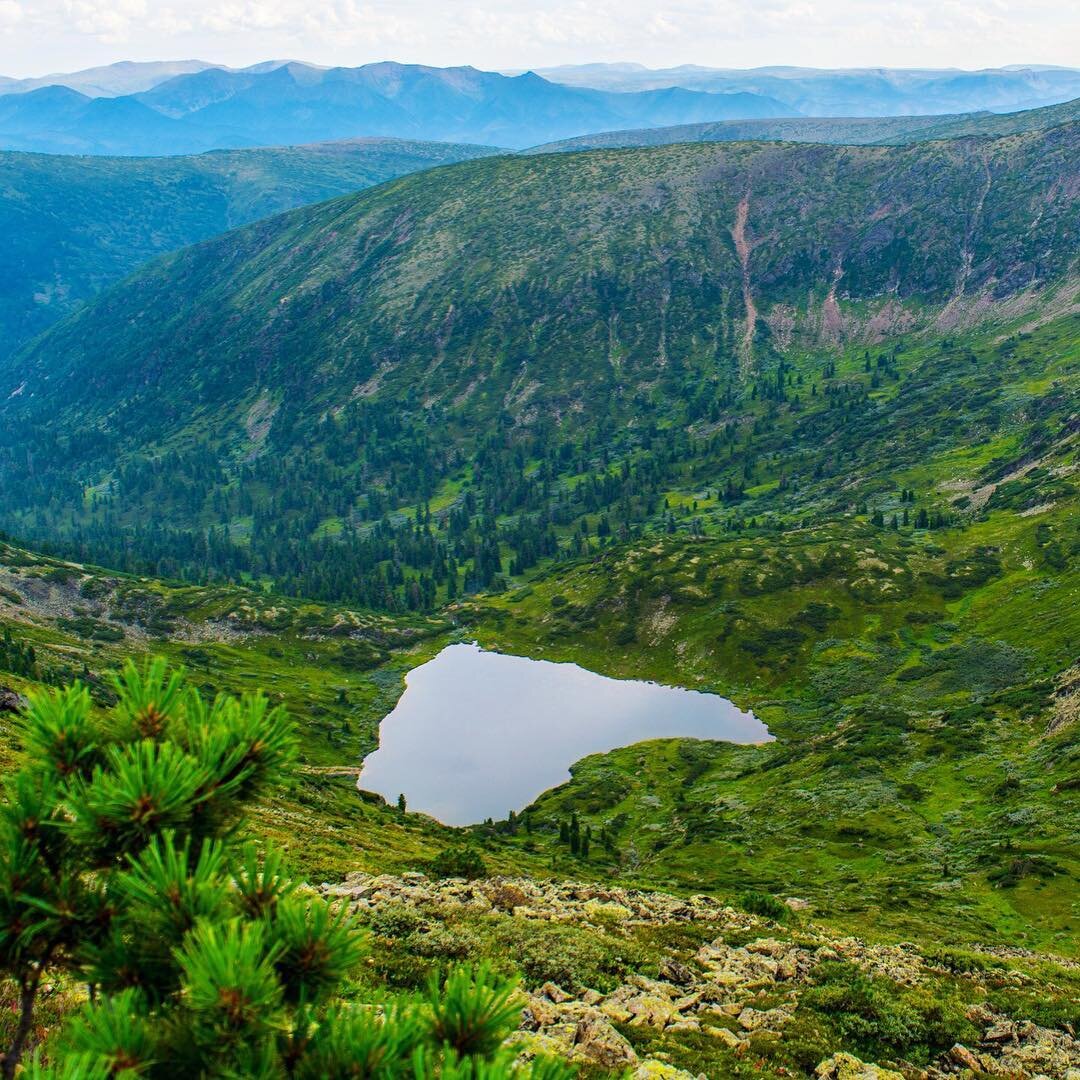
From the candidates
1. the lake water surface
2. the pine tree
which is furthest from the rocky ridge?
the lake water surface

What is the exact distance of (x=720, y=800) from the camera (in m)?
131

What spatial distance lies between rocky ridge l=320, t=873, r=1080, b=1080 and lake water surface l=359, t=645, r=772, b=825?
279ft

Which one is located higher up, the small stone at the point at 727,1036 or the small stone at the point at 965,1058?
the small stone at the point at 727,1036

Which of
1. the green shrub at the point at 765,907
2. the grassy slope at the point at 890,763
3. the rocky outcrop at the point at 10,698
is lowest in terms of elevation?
the grassy slope at the point at 890,763

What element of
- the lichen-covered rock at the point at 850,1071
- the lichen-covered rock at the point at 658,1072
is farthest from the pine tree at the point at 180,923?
the lichen-covered rock at the point at 850,1071

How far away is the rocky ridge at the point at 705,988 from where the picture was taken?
28.5 m

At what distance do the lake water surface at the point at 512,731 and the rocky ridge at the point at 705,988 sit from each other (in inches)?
3353

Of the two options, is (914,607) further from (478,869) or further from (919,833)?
(478,869)

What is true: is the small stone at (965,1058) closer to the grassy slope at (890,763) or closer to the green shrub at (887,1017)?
the green shrub at (887,1017)

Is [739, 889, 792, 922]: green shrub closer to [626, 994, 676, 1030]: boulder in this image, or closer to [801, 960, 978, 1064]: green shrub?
[801, 960, 978, 1064]: green shrub

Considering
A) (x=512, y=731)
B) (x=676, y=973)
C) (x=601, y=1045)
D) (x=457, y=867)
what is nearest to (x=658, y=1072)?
(x=601, y=1045)

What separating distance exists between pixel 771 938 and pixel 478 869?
18.5m

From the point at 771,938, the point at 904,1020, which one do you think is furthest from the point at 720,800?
the point at 904,1020

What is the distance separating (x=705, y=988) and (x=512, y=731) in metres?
137
